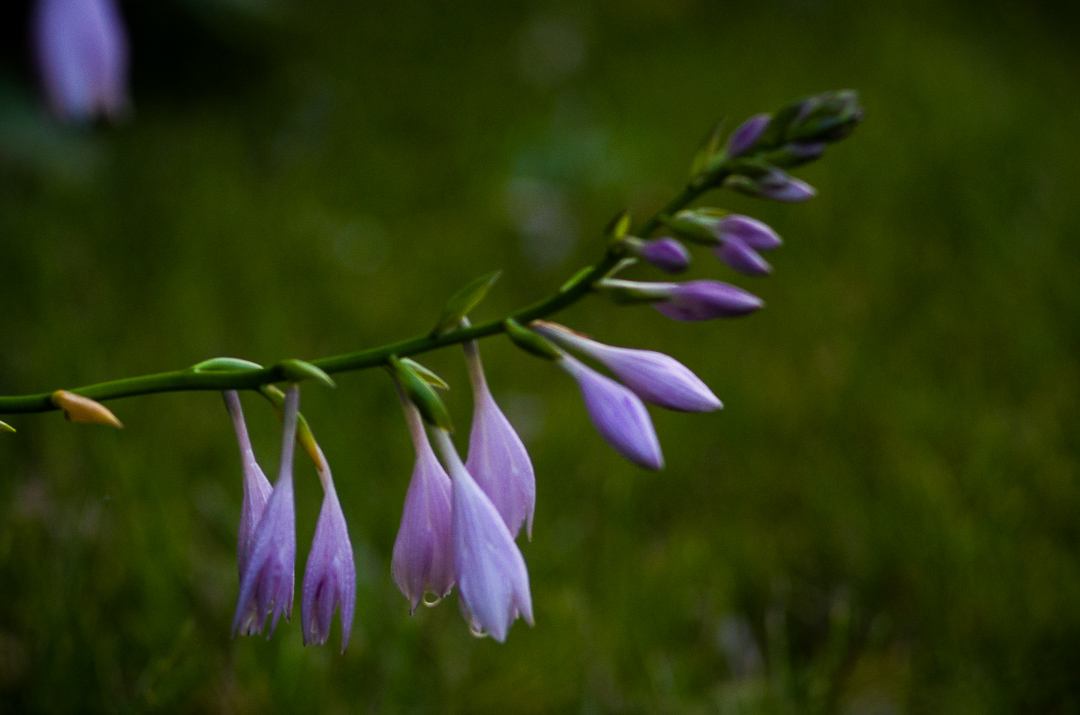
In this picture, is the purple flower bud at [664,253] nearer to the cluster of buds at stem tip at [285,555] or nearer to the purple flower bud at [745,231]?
the purple flower bud at [745,231]

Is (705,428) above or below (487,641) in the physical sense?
above

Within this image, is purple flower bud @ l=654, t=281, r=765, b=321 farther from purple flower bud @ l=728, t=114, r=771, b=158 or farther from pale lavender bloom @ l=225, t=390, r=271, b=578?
pale lavender bloom @ l=225, t=390, r=271, b=578

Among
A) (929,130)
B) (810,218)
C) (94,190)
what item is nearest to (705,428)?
(810,218)

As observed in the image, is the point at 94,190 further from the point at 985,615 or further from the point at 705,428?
the point at 985,615

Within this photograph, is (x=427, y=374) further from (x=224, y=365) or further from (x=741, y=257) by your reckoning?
(x=741, y=257)

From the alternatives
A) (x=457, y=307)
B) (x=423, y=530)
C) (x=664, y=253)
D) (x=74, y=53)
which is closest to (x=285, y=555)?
(x=423, y=530)

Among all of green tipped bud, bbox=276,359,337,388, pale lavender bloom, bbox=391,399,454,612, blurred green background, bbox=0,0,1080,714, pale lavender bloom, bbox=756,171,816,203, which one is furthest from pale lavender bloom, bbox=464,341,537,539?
blurred green background, bbox=0,0,1080,714
